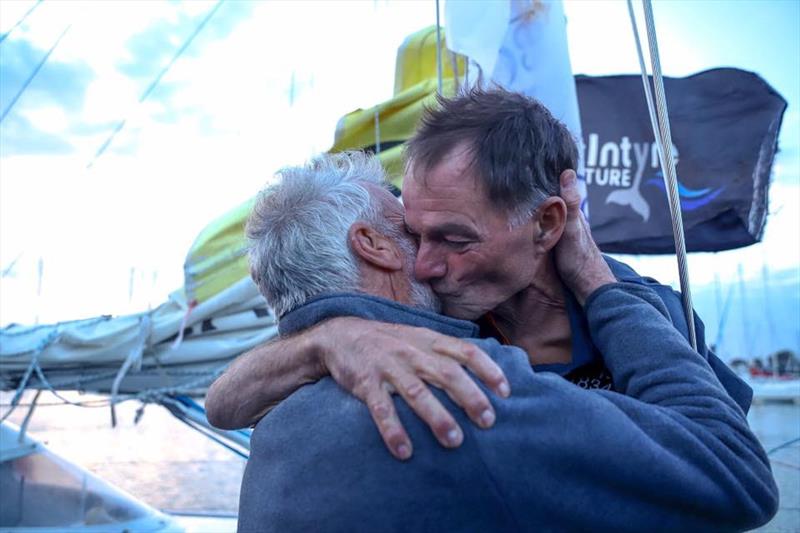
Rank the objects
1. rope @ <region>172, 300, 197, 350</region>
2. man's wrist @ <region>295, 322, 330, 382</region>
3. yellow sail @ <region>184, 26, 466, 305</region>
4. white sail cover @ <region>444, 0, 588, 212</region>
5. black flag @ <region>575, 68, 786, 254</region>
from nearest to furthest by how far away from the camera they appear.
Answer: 1. man's wrist @ <region>295, 322, 330, 382</region>
2. white sail cover @ <region>444, 0, 588, 212</region>
3. yellow sail @ <region>184, 26, 466, 305</region>
4. rope @ <region>172, 300, 197, 350</region>
5. black flag @ <region>575, 68, 786, 254</region>

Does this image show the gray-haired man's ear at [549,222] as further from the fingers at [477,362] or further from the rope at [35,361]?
the rope at [35,361]

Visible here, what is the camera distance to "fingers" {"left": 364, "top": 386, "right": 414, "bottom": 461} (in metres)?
1.13

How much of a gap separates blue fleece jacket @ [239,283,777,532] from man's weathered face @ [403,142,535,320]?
0.29 meters

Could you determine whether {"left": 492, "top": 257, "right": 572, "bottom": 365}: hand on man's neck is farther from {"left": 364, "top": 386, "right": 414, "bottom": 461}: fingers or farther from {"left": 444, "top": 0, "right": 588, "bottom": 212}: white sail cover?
{"left": 444, "top": 0, "right": 588, "bottom": 212}: white sail cover

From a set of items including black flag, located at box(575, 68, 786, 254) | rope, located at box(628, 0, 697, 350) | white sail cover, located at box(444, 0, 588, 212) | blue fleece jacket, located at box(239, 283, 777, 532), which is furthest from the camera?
black flag, located at box(575, 68, 786, 254)

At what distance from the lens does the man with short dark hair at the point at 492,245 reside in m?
1.44

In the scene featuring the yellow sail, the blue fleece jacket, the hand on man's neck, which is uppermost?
the yellow sail

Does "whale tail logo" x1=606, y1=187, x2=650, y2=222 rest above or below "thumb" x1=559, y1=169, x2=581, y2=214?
above

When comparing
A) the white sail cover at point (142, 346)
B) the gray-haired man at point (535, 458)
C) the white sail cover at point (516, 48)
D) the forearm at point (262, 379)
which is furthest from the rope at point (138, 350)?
the gray-haired man at point (535, 458)

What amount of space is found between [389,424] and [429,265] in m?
0.44

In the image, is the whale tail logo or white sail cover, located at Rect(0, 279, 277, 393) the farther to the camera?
the whale tail logo

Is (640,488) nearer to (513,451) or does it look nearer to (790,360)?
(513,451)

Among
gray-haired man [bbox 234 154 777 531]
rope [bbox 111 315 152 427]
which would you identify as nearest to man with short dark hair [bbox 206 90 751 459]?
gray-haired man [bbox 234 154 777 531]

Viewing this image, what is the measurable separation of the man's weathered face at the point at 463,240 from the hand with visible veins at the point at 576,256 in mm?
74
